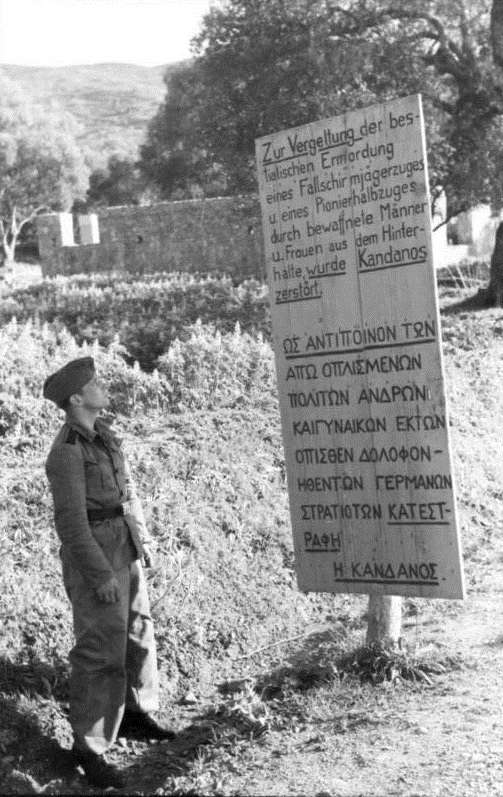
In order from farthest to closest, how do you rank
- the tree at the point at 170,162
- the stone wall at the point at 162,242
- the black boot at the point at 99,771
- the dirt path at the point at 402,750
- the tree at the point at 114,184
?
the tree at the point at 114,184 < the tree at the point at 170,162 < the stone wall at the point at 162,242 < the black boot at the point at 99,771 < the dirt path at the point at 402,750

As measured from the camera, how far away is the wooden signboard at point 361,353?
17.7ft

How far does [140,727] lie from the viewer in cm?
534

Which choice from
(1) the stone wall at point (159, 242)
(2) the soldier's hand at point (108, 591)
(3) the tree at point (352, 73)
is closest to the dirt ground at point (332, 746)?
(2) the soldier's hand at point (108, 591)

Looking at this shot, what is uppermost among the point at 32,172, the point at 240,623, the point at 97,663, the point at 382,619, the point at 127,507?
the point at 32,172

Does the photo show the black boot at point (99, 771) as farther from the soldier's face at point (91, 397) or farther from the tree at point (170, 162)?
the tree at point (170, 162)

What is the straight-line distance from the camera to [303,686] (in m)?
5.79

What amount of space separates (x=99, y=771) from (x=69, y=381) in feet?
5.48

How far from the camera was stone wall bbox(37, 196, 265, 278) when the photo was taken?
28922mm

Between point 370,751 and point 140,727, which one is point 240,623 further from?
point 370,751

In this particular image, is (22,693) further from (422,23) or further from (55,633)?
(422,23)

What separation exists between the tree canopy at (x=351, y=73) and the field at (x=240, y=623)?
848 centimetres

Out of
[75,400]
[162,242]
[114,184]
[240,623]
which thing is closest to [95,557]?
[75,400]

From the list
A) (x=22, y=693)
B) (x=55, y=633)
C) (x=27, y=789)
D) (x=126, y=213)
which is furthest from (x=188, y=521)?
(x=126, y=213)

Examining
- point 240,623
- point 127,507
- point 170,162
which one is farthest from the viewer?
point 170,162
